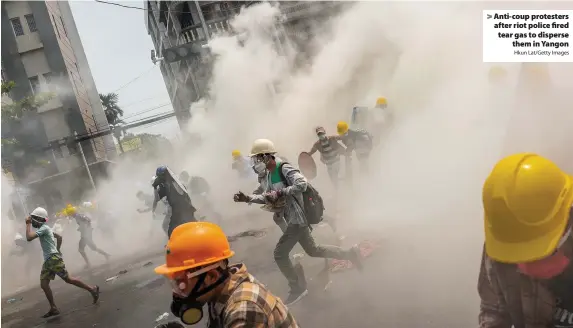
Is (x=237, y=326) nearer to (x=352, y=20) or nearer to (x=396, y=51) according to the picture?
(x=396, y=51)

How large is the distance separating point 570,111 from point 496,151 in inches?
51.4

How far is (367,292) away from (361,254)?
970 millimetres

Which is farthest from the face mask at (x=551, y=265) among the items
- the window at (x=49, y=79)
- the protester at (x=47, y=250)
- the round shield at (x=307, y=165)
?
the window at (x=49, y=79)

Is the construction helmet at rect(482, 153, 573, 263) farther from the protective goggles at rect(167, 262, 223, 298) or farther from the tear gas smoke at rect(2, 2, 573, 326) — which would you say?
the tear gas smoke at rect(2, 2, 573, 326)

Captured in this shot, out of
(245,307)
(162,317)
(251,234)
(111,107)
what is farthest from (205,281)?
(111,107)

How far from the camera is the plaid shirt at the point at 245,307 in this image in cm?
162

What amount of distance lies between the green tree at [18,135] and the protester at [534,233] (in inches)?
675

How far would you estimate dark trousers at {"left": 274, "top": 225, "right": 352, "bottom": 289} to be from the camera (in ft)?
14.5

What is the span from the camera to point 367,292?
4.52m

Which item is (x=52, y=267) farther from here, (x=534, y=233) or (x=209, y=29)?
(x=209, y=29)

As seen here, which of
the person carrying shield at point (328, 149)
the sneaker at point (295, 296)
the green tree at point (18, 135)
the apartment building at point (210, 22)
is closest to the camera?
the sneaker at point (295, 296)

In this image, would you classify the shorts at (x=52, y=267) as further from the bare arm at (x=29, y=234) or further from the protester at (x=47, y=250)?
the bare arm at (x=29, y=234)

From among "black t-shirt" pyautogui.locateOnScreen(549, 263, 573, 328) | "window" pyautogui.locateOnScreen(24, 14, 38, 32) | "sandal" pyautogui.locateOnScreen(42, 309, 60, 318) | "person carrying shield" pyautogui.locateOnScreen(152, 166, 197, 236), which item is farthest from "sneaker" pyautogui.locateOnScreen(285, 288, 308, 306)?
"window" pyautogui.locateOnScreen(24, 14, 38, 32)

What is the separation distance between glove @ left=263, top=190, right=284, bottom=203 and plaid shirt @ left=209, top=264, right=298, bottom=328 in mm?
2405
